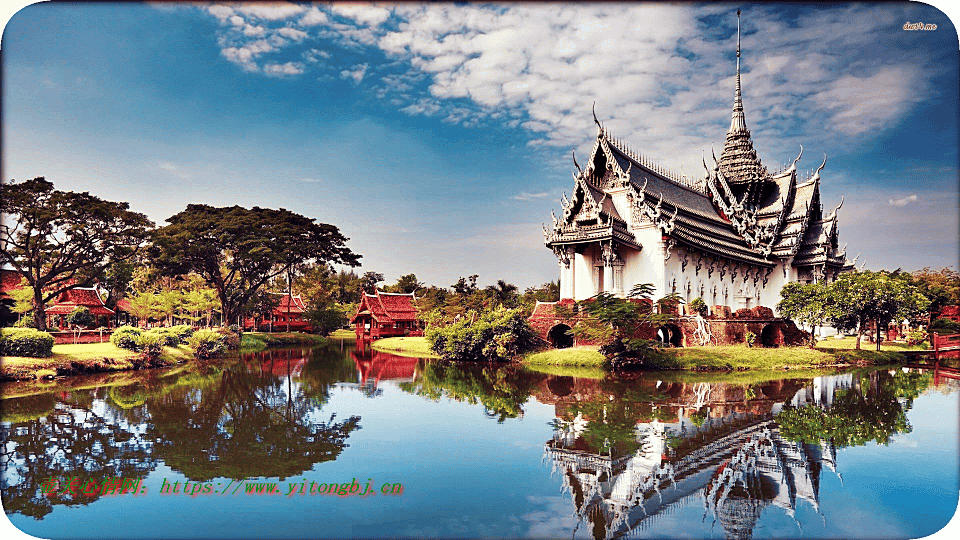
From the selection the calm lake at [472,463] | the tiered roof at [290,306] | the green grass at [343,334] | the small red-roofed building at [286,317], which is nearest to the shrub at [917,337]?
the calm lake at [472,463]

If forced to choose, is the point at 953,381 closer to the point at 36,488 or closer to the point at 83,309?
the point at 36,488

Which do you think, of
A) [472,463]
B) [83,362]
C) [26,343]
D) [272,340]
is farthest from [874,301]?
[26,343]

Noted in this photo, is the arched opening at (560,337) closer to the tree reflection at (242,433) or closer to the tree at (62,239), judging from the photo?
the tree reflection at (242,433)

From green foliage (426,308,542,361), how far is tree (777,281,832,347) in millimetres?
8748

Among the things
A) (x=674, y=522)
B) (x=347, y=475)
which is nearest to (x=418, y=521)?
(x=347, y=475)

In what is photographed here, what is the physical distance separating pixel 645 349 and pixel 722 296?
854cm

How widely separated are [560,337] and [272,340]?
12272 millimetres

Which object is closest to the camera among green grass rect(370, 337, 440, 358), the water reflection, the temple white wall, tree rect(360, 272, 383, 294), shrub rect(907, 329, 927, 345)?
the water reflection

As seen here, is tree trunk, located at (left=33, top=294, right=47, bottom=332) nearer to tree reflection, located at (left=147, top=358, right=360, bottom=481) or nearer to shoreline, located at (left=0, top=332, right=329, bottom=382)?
shoreline, located at (left=0, top=332, right=329, bottom=382)

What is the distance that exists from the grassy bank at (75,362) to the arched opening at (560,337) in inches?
432

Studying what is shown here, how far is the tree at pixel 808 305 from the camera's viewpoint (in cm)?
1712

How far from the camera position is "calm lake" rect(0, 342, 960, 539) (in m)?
4.24

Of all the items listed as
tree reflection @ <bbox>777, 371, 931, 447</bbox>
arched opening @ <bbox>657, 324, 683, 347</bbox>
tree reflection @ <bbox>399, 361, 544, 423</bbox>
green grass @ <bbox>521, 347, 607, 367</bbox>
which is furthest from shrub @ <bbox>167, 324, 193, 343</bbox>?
tree reflection @ <bbox>777, 371, 931, 447</bbox>

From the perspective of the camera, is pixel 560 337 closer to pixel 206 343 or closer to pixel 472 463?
pixel 206 343
